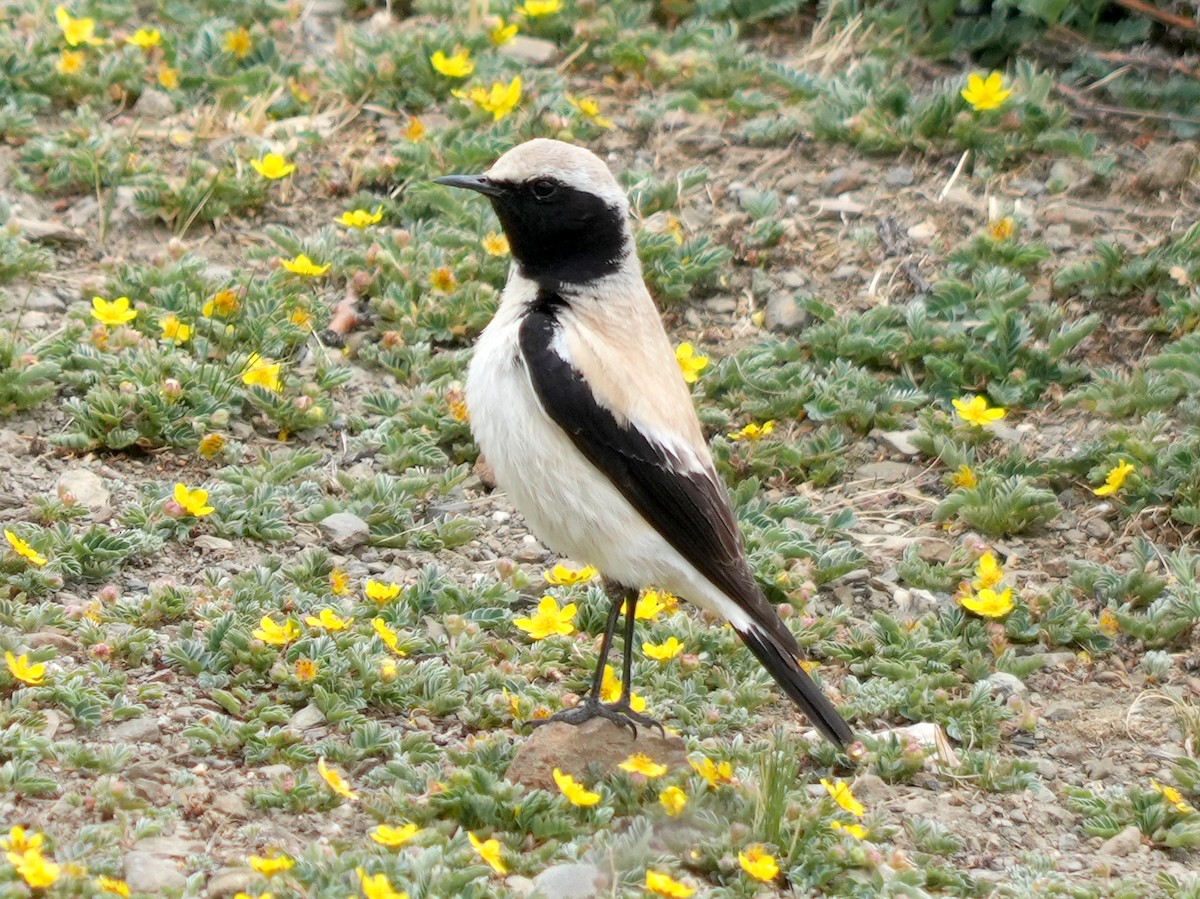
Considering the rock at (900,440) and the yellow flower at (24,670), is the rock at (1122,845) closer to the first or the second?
the rock at (900,440)

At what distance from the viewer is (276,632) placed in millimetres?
5113

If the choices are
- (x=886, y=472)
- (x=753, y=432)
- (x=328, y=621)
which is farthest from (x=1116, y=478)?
(x=328, y=621)

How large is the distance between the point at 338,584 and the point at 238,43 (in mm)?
4078

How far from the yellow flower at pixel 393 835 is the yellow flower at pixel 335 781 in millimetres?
233

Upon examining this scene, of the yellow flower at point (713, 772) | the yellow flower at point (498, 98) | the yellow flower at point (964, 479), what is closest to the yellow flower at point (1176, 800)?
the yellow flower at point (713, 772)

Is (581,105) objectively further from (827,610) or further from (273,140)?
(827,610)

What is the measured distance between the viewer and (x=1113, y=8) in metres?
8.60

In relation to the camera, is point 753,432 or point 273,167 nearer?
point 753,432

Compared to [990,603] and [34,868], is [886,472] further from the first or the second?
[34,868]

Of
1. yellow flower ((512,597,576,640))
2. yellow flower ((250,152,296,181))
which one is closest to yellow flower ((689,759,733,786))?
yellow flower ((512,597,576,640))

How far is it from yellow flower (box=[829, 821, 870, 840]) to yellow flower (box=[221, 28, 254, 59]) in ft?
18.6

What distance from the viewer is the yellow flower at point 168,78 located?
837 cm

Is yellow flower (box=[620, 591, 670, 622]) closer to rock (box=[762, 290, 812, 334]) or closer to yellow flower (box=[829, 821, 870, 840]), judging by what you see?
yellow flower (box=[829, 821, 870, 840])

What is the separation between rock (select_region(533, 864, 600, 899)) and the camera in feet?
13.9
